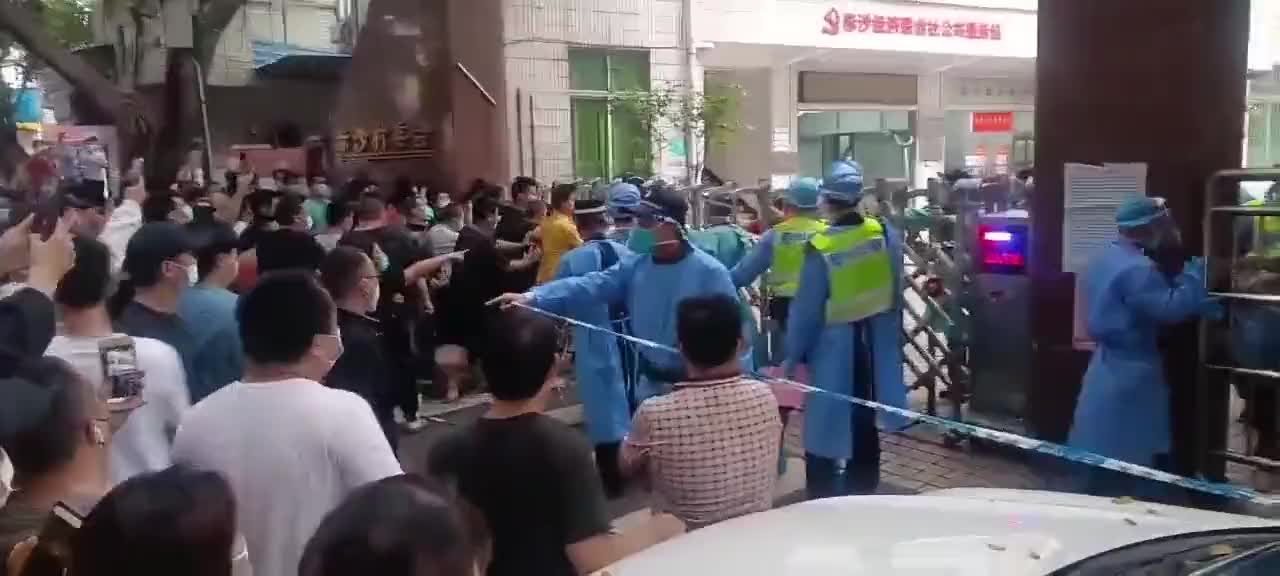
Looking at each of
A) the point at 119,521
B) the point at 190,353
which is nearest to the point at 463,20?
the point at 190,353

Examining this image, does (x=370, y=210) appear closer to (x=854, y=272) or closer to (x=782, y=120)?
(x=854, y=272)

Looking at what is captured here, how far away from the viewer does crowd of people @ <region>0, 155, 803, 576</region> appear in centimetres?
178

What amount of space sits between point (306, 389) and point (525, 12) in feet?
48.5

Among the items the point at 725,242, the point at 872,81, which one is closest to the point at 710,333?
the point at 725,242

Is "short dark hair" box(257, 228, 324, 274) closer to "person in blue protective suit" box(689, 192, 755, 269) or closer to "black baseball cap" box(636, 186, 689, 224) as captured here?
"black baseball cap" box(636, 186, 689, 224)

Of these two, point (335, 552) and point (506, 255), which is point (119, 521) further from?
point (506, 255)

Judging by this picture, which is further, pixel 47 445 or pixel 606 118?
pixel 606 118

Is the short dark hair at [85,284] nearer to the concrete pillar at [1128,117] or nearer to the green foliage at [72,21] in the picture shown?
the concrete pillar at [1128,117]

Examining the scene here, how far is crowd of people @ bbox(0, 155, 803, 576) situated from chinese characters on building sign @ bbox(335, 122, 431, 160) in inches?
431

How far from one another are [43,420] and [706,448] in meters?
1.52

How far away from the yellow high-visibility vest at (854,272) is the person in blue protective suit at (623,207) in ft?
3.97

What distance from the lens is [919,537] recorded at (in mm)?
2717

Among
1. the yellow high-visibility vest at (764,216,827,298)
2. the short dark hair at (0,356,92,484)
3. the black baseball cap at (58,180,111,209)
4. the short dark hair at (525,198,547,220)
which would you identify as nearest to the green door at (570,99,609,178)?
the short dark hair at (525,198,547,220)

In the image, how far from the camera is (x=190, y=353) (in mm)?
3939
